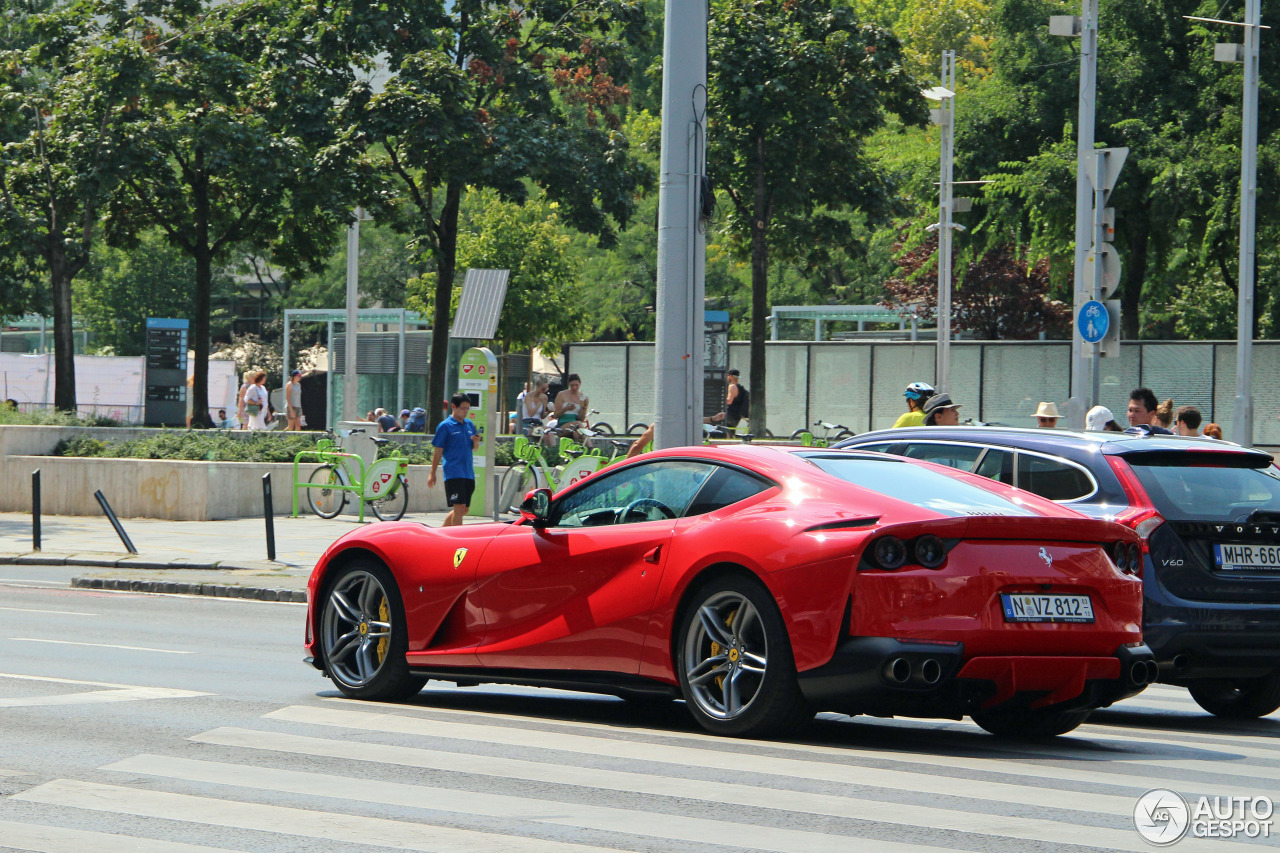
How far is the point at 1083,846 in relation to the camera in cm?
535

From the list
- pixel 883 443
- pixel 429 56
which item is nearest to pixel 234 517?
pixel 429 56

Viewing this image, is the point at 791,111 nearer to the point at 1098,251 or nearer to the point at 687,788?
the point at 1098,251

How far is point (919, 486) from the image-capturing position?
24.3 ft

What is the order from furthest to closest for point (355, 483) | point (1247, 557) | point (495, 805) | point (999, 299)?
point (999, 299)
point (355, 483)
point (1247, 557)
point (495, 805)

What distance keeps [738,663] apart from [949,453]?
3197mm

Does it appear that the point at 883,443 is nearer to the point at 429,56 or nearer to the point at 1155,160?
the point at 429,56

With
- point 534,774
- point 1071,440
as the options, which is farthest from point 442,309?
point 534,774

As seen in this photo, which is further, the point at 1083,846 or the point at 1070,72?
the point at 1070,72

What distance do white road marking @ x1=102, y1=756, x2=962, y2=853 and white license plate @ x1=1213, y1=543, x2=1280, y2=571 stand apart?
3710 millimetres

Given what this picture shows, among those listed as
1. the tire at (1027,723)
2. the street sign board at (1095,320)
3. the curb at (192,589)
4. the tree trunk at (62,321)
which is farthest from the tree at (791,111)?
the tire at (1027,723)

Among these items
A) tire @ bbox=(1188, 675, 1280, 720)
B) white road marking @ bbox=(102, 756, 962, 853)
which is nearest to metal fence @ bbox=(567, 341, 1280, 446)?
tire @ bbox=(1188, 675, 1280, 720)

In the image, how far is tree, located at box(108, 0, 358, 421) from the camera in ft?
97.5

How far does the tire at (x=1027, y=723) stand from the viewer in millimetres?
7758

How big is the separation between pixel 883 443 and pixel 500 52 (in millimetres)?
22244
